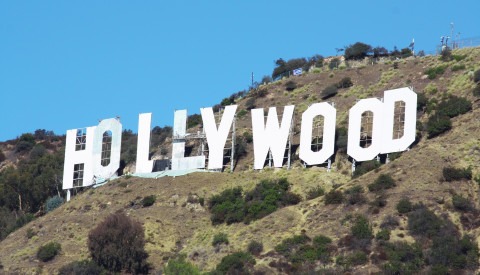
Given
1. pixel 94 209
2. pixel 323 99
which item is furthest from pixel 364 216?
pixel 323 99

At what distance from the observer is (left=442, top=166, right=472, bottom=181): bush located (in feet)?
216

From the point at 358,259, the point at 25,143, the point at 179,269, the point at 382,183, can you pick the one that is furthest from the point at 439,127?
the point at 25,143

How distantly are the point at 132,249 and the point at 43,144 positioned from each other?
51.9 meters

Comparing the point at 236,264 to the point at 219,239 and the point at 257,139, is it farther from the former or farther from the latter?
the point at 257,139

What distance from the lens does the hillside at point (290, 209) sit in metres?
62.3

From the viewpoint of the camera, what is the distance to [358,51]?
Result: 106 meters

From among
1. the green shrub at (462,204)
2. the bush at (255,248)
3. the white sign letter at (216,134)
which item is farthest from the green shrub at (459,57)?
the bush at (255,248)

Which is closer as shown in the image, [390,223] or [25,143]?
[390,223]

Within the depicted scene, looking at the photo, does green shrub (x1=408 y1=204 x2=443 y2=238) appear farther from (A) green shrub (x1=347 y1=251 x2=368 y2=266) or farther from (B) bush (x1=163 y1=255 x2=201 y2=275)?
(B) bush (x1=163 y1=255 x2=201 y2=275)

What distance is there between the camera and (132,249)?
6550 cm

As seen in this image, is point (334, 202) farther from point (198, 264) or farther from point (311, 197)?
point (198, 264)

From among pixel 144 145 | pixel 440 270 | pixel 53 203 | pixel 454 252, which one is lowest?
pixel 440 270

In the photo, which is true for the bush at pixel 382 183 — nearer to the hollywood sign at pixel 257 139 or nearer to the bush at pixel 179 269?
the hollywood sign at pixel 257 139

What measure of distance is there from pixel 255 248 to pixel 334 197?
7.36 metres
